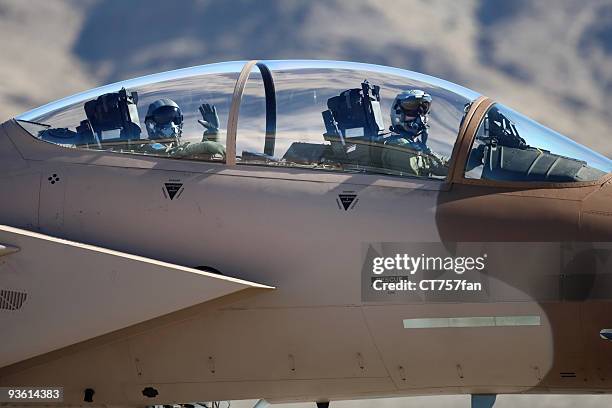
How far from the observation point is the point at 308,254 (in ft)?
25.0

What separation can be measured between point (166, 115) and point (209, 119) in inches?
15.5

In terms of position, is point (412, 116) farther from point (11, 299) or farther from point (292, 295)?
point (11, 299)

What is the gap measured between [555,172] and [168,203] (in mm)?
2856

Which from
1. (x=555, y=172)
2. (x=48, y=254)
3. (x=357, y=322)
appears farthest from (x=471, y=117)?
(x=48, y=254)

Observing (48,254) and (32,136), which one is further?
(32,136)

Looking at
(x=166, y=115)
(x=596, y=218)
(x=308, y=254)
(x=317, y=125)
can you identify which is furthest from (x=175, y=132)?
(x=596, y=218)

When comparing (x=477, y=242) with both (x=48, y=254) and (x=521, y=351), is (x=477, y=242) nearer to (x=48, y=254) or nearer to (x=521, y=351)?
(x=521, y=351)

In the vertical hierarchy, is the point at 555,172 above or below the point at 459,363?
above

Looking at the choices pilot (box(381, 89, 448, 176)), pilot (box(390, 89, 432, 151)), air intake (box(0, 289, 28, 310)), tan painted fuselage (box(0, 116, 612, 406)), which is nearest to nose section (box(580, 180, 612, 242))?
tan painted fuselage (box(0, 116, 612, 406))

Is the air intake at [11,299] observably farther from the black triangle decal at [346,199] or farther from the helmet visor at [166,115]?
the black triangle decal at [346,199]

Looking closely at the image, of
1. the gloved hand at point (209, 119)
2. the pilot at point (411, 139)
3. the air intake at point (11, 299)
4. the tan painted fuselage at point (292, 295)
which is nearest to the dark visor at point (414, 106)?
the pilot at point (411, 139)

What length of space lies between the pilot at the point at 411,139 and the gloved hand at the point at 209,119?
4.32ft

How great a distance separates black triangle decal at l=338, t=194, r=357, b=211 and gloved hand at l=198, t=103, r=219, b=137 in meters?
1.16

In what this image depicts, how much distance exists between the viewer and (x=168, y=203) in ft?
25.7
